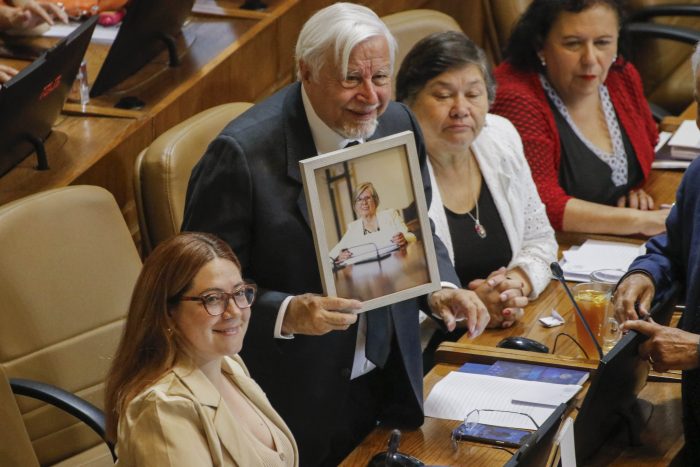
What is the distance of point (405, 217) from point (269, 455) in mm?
537

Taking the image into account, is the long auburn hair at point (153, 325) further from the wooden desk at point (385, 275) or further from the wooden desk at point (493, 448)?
the wooden desk at point (493, 448)

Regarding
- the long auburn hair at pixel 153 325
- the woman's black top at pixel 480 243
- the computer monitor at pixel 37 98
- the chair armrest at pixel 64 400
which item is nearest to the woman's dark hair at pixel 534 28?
the woman's black top at pixel 480 243

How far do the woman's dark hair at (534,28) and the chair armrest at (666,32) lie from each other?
1.08 m

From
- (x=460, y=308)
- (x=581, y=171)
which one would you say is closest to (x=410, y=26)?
(x=581, y=171)

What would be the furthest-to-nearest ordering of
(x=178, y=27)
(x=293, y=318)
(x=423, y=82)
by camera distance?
(x=178, y=27), (x=423, y=82), (x=293, y=318)

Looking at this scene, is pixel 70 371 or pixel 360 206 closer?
pixel 360 206

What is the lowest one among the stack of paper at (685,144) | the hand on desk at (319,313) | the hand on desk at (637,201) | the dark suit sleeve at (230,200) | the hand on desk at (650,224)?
the hand on desk at (650,224)

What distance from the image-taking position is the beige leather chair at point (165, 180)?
126 inches

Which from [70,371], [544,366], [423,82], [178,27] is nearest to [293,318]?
[544,366]

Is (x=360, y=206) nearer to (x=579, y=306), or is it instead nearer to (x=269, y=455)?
(x=269, y=455)

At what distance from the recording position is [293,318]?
2.30 m

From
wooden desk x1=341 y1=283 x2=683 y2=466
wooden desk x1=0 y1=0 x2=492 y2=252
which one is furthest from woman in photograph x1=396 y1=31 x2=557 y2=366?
wooden desk x1=0 y1=0 x2=492 y2=252

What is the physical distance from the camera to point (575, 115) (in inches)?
155

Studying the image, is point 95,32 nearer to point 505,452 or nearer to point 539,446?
point 505,452
